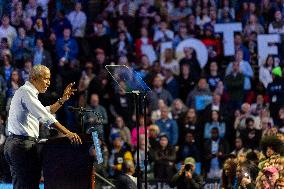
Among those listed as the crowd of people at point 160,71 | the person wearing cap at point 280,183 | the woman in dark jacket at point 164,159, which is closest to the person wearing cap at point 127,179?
the crowd of people at point 160,71

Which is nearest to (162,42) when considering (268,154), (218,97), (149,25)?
(149,25)

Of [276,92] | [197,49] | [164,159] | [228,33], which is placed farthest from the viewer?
[228,33]

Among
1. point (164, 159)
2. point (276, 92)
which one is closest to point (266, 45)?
point (276, 92)

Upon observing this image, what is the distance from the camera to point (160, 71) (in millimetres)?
20672

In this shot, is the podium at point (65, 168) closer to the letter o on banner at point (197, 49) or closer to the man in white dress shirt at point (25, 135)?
the man in white dress shirt at point (25, 135)

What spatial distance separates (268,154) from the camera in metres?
14.0

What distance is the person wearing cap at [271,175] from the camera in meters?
11.6

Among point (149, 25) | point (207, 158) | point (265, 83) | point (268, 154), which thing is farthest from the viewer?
point (149, 25)

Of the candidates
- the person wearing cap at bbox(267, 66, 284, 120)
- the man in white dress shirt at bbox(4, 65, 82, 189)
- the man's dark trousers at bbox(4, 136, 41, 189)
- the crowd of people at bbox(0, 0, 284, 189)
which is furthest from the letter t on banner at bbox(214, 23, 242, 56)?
the man's dark trousers at bbox(4, 136, 41, 189)

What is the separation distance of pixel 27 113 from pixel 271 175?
2852 millimetres

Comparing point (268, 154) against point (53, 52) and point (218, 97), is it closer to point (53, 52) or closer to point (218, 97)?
point (218, 97)

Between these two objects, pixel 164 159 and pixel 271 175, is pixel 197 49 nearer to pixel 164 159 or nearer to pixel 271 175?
pixel 164 159

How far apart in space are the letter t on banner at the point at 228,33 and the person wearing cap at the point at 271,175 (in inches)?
369

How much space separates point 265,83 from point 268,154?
6514 millimetres
